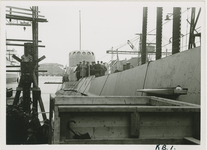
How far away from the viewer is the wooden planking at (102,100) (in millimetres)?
5098

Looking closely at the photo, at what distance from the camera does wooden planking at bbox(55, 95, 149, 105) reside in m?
5.10

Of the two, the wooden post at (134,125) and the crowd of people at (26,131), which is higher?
the wooden post at (134,125)

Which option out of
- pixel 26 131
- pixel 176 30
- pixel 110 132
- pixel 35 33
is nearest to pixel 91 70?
pixel 35 33

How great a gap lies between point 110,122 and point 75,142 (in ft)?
1.70

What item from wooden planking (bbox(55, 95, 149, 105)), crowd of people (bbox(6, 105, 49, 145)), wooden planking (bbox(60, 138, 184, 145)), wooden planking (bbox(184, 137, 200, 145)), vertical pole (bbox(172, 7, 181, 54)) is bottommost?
crowd of people (bbox(6, 105, 49, 145))

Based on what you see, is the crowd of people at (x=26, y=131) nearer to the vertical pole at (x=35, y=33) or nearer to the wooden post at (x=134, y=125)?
the vertical pole at (x=35, y=33)

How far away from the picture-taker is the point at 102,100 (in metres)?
5.21

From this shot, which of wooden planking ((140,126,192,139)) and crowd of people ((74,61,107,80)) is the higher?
crowd of people ((74,61,107,80))

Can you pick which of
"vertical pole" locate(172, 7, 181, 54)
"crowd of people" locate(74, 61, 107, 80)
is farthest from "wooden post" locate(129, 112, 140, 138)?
"crowd of people" locate(74, 61, 107, 80)

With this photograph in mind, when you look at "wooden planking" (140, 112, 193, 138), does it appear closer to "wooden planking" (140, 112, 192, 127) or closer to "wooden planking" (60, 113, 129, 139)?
"wooden planking" (140, 112, 192, 127)

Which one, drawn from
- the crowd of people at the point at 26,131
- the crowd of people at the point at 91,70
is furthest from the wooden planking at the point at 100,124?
the crowd of people at the point at 91,70

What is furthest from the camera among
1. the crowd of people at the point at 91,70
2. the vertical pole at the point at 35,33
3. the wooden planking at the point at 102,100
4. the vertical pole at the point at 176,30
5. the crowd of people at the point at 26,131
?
the crowd of people at the point at 91,70

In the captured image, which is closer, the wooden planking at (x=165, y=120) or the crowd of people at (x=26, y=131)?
the wooden planking at (x=165, y=120)
